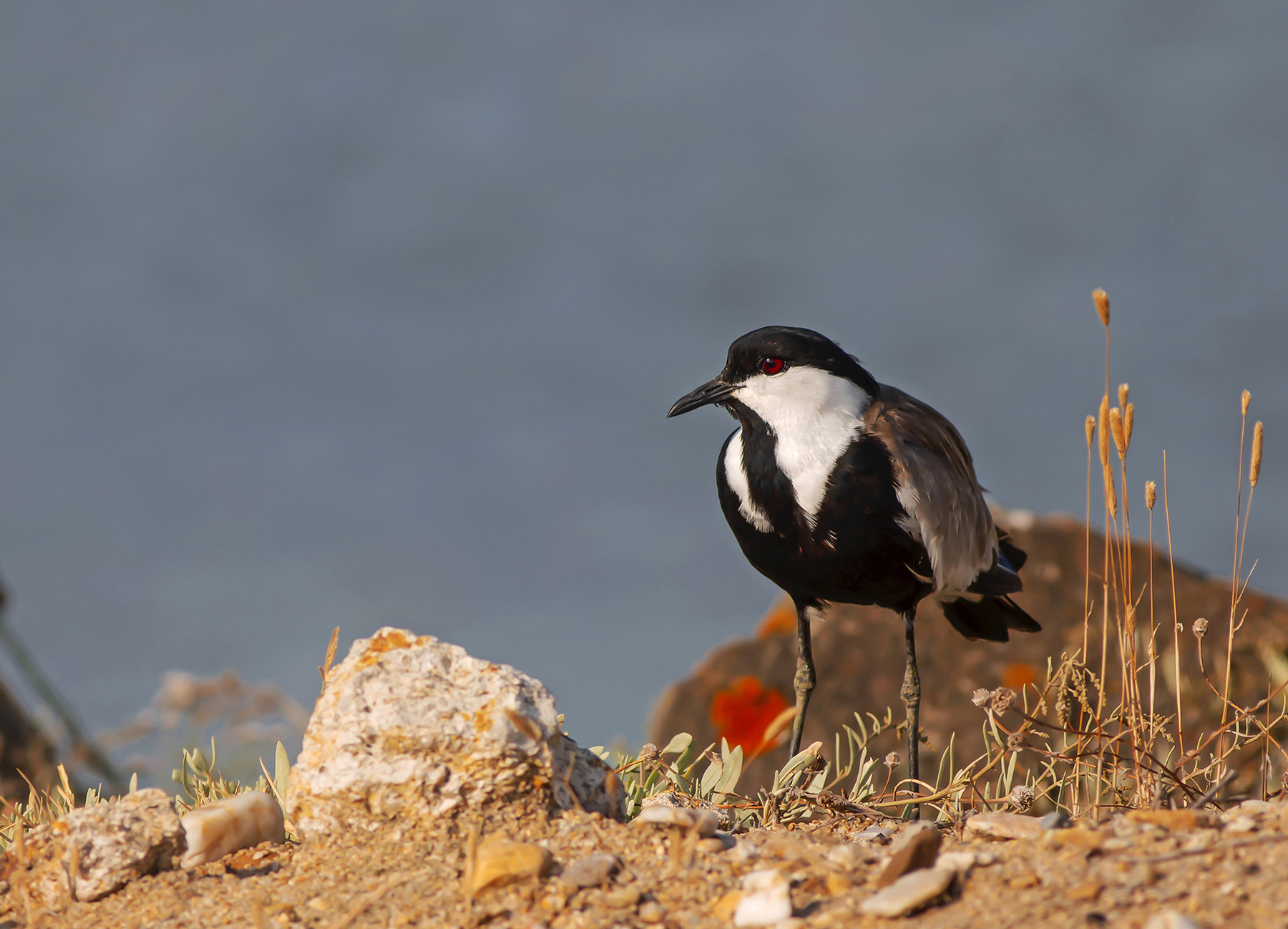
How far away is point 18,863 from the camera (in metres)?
2.49

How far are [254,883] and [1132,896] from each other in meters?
1.86

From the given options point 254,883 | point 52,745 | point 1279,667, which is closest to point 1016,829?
point 254,883

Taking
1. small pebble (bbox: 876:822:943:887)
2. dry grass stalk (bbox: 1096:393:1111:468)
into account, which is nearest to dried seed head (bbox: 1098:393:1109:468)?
dry grass stalk (bbox: 1096:393:1111:468)

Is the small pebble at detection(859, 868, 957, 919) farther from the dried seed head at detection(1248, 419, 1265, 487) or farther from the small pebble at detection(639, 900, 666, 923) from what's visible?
the dried seed head at detection(1248, 419, 1265, 487)

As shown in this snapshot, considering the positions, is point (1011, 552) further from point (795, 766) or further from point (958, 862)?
point (958, 862)

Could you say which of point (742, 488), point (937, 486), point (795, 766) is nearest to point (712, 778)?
point (795, 766)

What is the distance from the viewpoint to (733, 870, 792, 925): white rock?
6.92ft

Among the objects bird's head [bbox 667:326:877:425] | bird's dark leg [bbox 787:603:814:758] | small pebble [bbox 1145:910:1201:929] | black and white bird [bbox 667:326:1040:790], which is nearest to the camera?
small pebble [bbox 1145:910:1201:929]

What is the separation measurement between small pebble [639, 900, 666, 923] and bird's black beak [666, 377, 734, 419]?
2165 millimetres

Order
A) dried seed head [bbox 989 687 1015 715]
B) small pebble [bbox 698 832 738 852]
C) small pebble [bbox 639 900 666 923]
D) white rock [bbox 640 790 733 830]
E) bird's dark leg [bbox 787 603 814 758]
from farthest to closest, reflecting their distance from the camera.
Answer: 1. bird's dark leg [bbox 787 603 814 758]
2. white rock [bbox 640 790 733 830]
3. dried seed head [bbox 989 687 1015 715]
4. small pebble [bbox 698 832 738 852]
5. small pebble [bbox 639 900 666 923]

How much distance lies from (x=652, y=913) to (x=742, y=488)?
1989 mm

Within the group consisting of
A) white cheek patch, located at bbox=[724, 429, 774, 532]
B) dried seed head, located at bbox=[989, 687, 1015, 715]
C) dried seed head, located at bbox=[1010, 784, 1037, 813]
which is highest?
white cheek patch, located at bbox=[724, 429, 774, 532]

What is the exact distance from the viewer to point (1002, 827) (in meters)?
2.59

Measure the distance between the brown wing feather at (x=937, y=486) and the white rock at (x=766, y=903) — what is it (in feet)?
6.05
